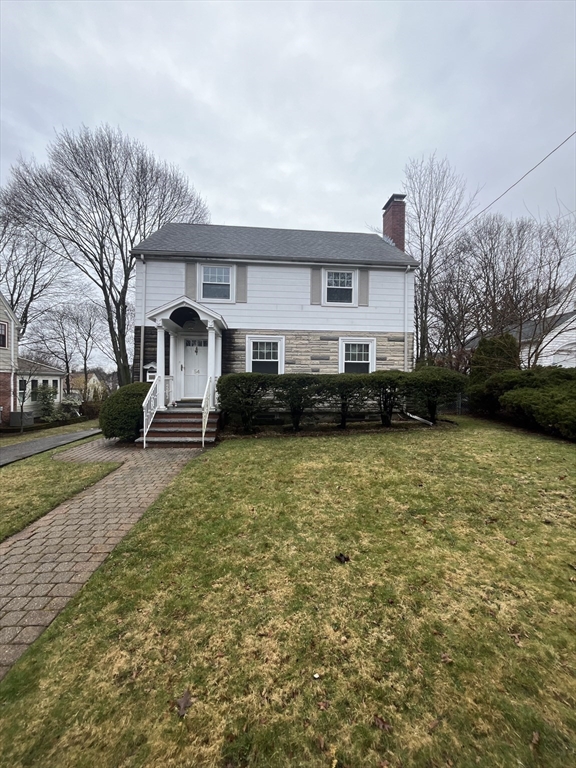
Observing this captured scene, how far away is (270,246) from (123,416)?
8.00 metres

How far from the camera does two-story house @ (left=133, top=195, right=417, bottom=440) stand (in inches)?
439

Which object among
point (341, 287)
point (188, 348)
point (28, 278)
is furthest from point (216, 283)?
point (28, 278)

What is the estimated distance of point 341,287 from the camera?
11.9 meters

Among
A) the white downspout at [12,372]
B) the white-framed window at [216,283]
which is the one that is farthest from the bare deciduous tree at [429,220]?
the white downspout at [12,372]

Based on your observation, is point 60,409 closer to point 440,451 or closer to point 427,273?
point 440,451

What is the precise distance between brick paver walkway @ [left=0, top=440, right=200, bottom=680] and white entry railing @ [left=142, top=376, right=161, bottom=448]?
2.49 meters

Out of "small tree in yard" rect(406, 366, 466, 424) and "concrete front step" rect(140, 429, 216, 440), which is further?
"small tree in yard" rect(406, 366, 466, 424)

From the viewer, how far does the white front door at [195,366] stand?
1112cm

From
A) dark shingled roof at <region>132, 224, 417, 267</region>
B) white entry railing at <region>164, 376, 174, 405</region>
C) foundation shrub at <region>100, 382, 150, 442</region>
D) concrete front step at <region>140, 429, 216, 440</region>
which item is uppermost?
dark shingled roof at <region>132, 224, 417, 267</region>

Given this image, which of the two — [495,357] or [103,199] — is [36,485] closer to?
[495,357]

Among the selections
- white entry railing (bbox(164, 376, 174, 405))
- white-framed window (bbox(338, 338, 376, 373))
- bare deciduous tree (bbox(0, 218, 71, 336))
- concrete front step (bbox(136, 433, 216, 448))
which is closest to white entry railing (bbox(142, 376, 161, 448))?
concrete front step (bbox(136, 433, 216, 448))

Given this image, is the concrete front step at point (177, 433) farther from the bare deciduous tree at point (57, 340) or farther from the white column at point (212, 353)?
the bare deciduous tree at point (57, 340)

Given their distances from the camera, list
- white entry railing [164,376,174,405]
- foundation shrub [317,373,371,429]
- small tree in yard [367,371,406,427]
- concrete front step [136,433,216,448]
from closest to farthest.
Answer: concrete front step [136,433,216,448]
foundation shrub [317,373,371,429]
small tree in yard [367,371,406,427]
white entry railing [164,376,174,405]

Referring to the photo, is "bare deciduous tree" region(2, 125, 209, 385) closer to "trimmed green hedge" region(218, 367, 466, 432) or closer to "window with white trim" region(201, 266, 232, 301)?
"window with white trim" region(201, 266, 232, 301)
